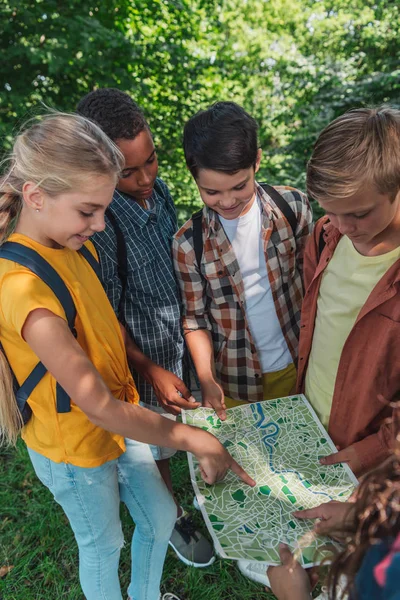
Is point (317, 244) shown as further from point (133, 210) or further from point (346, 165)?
point (133, 210)

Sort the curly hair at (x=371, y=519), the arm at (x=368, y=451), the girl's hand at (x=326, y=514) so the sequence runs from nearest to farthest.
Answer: the curly hair at (x=371, y=519), the girl's hand at (x=326, y=514), the arm at (x=368, y=451)

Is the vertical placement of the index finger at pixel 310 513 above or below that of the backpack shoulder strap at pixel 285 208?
below

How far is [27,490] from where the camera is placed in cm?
296

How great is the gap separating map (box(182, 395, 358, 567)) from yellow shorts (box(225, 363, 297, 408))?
448mm

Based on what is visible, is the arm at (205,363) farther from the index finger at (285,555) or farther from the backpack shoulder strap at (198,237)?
the index finger at (285,555)

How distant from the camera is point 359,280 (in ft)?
5.44

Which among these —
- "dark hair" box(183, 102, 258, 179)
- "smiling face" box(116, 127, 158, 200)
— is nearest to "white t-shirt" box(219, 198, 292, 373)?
"dark hair" box(183, 102, 258, 179)

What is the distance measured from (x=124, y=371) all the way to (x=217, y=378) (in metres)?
0.68

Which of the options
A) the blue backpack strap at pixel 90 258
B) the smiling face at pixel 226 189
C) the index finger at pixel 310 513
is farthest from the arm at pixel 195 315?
the index finger at pixel 310 513

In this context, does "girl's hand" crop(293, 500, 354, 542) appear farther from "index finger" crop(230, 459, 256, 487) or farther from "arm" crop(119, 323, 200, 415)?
"arm" crop(119, 323, 200, 415)

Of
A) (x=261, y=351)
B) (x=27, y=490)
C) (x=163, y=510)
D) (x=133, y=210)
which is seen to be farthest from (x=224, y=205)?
(x=27, y=490)

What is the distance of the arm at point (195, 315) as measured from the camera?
2059 mm

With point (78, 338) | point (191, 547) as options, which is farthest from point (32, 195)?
point (191, 547)

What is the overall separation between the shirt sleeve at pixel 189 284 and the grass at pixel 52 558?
125 cm
